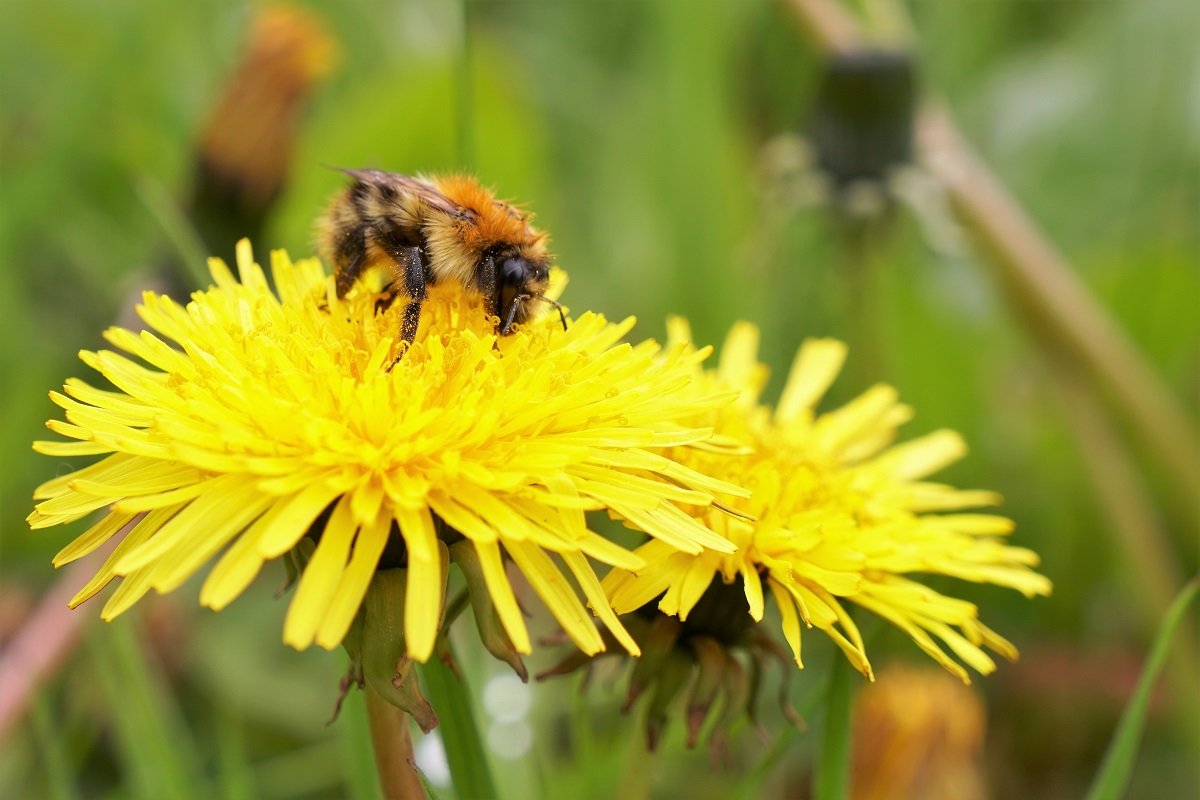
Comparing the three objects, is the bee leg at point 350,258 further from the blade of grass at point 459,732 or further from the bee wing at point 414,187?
the blade of grass at point 459,732

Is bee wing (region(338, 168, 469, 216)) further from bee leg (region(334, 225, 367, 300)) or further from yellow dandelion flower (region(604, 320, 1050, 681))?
yellow dandelion flower (region(604, 320, 1050, 681))

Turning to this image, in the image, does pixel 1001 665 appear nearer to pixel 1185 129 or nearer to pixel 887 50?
pixel 887 50

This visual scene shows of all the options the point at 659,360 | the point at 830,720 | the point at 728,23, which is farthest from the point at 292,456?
the point at 728,23

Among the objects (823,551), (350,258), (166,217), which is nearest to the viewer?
(823,551)

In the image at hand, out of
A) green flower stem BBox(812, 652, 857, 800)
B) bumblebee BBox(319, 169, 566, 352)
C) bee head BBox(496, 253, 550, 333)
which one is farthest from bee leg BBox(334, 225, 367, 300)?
green flower stem BBox(812, 652, 857, 800)

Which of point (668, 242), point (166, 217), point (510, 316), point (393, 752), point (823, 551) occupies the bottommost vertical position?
point (393, 752)

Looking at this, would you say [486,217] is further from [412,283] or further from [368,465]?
[368,465]

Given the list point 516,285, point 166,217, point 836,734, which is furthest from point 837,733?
point 166,217
